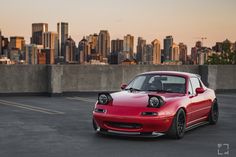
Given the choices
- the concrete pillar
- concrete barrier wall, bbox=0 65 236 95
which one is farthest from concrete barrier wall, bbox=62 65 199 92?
the concrete pillar

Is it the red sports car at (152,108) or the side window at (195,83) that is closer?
the red sports car at (152,108)

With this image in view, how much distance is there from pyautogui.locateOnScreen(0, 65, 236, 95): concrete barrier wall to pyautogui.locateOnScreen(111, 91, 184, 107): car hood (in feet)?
33.1

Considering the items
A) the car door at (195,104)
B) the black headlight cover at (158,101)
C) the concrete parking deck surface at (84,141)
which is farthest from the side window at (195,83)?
the black headlight cover at (158,101)

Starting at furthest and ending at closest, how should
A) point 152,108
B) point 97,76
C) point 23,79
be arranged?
point 97,76
point 23,79
point 152,108

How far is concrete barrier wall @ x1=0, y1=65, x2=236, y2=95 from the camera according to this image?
738 inches

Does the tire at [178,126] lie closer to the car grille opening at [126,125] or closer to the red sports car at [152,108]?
the red sports car at [152,108]

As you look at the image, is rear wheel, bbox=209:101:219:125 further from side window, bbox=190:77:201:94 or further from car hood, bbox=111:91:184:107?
car hood, bbox=111:91:184:107

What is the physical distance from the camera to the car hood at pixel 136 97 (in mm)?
8516

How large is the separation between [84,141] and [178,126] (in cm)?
179

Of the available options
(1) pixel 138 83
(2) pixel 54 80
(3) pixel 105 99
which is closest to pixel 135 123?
(3) pixel 105 99

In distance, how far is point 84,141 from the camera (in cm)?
829

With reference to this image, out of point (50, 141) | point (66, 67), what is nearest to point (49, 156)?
point (50, 141)

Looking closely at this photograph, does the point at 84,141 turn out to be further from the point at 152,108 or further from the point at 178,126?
the point at 178,126

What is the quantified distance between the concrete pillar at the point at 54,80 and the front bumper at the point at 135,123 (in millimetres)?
10456
